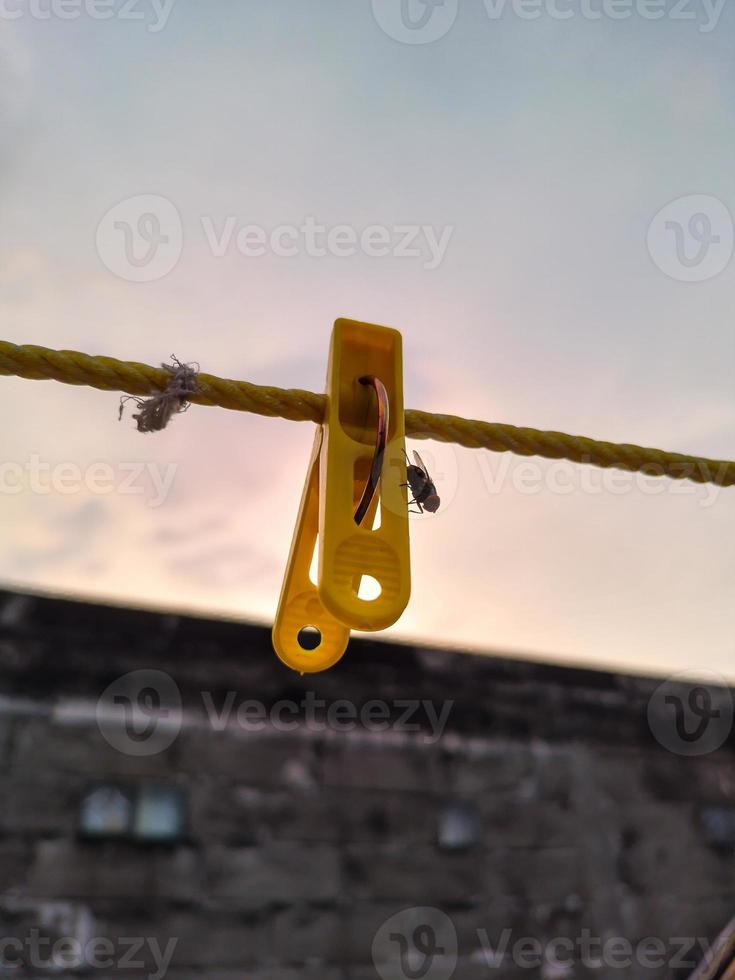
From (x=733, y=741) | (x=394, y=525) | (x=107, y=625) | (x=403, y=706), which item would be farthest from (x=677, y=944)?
(x=394, y=525)

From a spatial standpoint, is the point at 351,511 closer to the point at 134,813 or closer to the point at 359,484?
the point at 359,484

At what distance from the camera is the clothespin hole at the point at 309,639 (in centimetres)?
107

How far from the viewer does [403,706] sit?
3059 millimetres

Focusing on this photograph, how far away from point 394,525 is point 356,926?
2.39m

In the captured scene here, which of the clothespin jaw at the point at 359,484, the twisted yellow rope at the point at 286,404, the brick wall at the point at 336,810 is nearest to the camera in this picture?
the clothespin jaw at the point at 359,484

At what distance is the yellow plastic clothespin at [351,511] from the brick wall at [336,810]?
6.10ft

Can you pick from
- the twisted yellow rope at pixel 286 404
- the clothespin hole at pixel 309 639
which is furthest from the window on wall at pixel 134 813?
the twisted yellow rope at pixel 286 404

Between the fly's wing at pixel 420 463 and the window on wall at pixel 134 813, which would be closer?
the fly's wing at pixel 420 463

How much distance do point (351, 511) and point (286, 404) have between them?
0.70 ft

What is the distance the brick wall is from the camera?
2490 mm

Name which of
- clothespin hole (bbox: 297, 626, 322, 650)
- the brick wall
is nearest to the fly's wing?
clothespin hole (bbox: 297, 626, 322, 650)

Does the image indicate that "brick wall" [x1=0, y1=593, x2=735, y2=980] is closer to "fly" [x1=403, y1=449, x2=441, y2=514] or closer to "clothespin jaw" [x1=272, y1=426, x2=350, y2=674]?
"clothespin jaw" [x1=272, y1=426, x2=350, y2=674]

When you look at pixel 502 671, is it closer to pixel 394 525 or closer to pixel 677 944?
pixel 677 944

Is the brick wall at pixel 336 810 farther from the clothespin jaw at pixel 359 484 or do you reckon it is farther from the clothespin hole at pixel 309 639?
the clothespin jaw at pixel 359 484
